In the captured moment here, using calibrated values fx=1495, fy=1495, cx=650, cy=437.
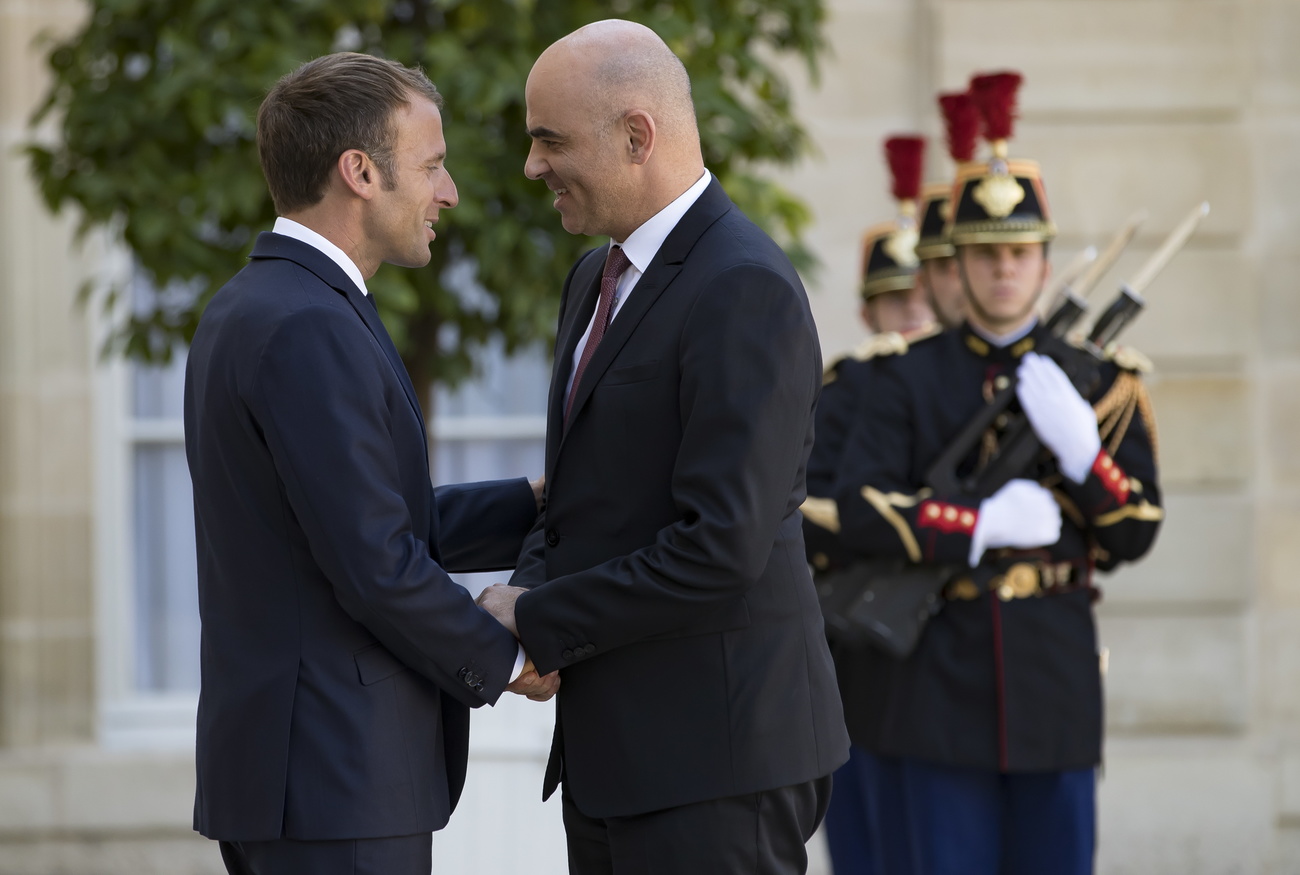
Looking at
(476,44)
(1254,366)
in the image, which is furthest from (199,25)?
(1254,366)

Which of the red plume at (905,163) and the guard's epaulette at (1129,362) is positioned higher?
the red plume at (905,163)

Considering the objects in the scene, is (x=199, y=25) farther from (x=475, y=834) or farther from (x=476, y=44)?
(x=475, y=834)

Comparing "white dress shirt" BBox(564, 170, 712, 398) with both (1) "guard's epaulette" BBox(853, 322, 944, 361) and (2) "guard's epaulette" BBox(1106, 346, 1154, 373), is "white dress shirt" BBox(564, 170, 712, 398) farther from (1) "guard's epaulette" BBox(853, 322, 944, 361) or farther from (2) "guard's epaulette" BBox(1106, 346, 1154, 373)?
(2) "guard's epaulette" BBox(1106, 346, 1154, 373)

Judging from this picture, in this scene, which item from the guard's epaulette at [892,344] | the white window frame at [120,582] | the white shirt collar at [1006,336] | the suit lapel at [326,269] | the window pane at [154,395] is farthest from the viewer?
the window pane at [154,395]

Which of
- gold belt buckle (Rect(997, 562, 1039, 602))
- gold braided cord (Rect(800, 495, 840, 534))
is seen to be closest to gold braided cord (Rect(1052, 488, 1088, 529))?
gold belt buckle (Rect(997, 562, 1039, 602))

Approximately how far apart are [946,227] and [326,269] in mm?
2219

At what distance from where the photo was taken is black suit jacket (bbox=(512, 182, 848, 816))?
81.1 inches

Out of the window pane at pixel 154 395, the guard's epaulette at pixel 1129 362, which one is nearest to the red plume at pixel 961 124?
the guard's epaulette at pixel 1129 362

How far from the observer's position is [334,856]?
208cm

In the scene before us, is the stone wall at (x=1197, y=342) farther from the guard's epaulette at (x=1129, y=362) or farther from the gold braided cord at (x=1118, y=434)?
the gold braided cord at (x=1118, y=434)

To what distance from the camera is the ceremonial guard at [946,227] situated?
12.4 ft

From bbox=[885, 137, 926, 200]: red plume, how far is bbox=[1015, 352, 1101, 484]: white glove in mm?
1362

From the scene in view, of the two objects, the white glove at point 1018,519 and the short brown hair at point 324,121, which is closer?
the short brown hair at point 324,121

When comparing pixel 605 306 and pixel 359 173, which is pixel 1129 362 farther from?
pixel 359 173
